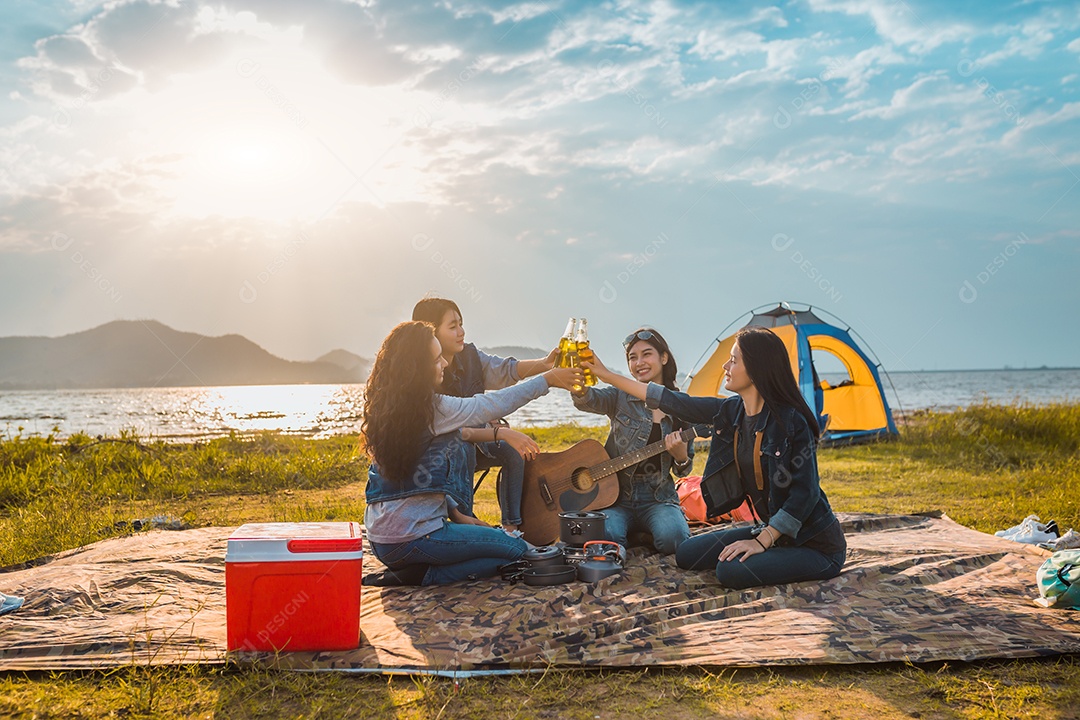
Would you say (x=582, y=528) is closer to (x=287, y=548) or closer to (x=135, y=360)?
(x=287, y=548)

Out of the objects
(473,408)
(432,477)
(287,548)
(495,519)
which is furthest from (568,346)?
(495,519)

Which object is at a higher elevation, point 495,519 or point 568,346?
point 568,346

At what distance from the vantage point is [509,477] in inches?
222

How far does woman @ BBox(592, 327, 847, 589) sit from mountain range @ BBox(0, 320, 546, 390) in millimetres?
108313

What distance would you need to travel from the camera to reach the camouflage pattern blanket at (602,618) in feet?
10.8

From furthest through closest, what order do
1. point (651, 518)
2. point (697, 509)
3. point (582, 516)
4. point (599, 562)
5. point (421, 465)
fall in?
point (697, 509) < point (651, 518) < point (582, 516) < point (599, 562) < point (421, 465)

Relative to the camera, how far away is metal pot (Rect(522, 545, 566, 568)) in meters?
4.34

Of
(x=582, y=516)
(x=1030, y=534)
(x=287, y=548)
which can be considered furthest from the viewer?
(x=1030, y=534)

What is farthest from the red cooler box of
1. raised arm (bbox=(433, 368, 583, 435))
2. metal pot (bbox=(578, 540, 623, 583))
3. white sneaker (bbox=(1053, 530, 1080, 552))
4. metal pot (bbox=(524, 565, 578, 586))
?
white sneaker (bbox=(1053, 530, 1080, 552))

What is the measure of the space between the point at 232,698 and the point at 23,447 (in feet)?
26.3

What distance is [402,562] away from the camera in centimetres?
432

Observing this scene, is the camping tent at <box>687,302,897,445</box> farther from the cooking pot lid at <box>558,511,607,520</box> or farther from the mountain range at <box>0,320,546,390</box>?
the mountain range at <box>0,320,546,390</box>

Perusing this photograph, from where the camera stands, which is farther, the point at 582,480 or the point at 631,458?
the point at 582,480

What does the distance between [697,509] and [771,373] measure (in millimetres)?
2219
